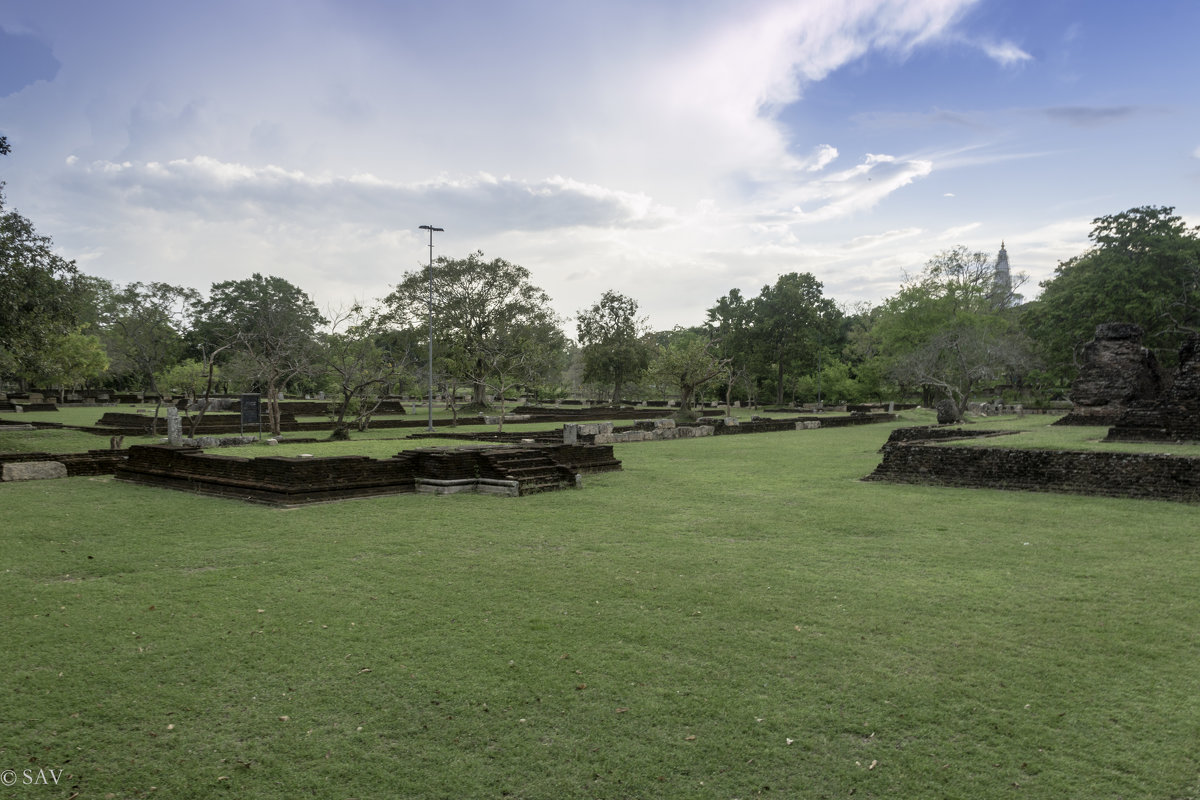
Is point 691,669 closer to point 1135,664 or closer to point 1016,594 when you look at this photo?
point 1135,664

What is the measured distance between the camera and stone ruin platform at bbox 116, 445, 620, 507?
1122cm

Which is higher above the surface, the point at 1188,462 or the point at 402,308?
the point at 402,308

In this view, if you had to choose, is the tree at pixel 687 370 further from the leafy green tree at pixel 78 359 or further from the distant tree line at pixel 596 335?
the leafy green tree at pixel 78 359

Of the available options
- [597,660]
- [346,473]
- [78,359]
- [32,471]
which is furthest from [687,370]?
[78,359]

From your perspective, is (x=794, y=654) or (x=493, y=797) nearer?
(x=493, y=797)

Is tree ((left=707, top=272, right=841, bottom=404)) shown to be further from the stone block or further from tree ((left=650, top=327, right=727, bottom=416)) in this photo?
the stone block

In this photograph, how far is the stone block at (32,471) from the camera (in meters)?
13.1

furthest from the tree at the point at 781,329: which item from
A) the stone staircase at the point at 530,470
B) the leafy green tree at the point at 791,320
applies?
the stone staircase at the point at 530,470

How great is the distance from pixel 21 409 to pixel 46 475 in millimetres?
31510

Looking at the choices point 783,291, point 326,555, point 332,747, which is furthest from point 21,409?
point 783,291

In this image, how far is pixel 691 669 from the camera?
4.67 meters

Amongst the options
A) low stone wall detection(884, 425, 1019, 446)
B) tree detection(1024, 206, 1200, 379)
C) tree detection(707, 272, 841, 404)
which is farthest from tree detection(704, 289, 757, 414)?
low stone wall detection(884, 425, 1019, 446)
